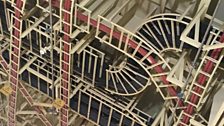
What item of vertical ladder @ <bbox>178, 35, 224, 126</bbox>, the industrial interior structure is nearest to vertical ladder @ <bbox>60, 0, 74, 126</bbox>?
the industrial interior structure

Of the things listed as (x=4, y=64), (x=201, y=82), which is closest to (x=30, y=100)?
(x=4, y=64)

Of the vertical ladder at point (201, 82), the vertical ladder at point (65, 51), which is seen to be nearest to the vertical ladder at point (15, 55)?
the vertical ladder at point (65, 51)

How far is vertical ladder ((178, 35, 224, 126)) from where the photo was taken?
1032 mm

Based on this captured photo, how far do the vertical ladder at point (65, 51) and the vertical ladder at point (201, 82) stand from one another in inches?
13.6

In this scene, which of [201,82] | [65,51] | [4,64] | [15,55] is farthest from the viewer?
[4,64]

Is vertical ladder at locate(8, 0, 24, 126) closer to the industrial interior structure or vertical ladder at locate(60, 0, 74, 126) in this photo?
the industrial interior structure

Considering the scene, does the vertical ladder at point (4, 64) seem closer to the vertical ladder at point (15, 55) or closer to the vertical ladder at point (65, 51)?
the vertical ladder at point (15, 55)

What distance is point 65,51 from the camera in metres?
1.23

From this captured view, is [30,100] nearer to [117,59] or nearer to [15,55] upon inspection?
[15,55]

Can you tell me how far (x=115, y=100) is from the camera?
1.32 m

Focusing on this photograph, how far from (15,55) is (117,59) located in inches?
12.4

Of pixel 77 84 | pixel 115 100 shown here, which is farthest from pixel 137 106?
pixel 77 84

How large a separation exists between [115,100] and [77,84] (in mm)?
128

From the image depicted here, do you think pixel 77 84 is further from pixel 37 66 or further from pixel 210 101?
pixel 210 101
